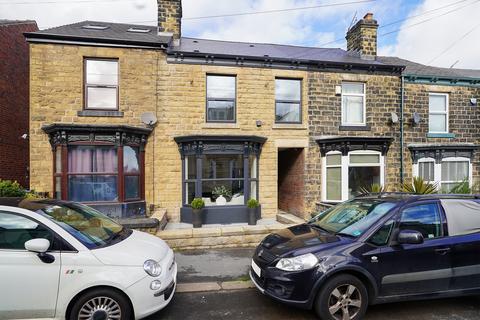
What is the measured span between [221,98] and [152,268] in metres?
7.59

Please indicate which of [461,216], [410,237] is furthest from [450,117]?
[410,237]

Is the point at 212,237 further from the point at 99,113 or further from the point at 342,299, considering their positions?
Result: the point at 99,113

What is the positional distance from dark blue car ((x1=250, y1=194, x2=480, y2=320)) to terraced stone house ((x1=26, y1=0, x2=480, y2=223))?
5.94m

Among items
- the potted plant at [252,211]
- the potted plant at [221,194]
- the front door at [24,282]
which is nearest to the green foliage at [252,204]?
the potted plant at [252,211]

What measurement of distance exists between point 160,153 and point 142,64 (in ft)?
9.99

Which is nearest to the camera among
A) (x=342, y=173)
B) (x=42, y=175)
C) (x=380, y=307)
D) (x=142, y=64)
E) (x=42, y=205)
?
(x=42, y=205)

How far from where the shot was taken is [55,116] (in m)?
9.10

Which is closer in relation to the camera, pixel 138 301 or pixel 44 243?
pixel 44 243

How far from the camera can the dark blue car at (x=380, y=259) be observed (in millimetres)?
3580

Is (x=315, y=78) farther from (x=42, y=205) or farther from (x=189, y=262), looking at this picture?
(x=42, y=205)

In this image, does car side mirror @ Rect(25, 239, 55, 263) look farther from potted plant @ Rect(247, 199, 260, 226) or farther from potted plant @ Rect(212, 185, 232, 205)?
potted plant @ Rect(212, 185, 232, 205)

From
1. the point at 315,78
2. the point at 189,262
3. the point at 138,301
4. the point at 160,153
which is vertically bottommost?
the point at 189,262

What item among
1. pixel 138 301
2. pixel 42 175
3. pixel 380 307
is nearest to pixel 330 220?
pixel 380 307

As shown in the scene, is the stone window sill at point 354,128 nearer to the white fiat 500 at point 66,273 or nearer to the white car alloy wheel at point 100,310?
the white fiat 500 at point 66,273
